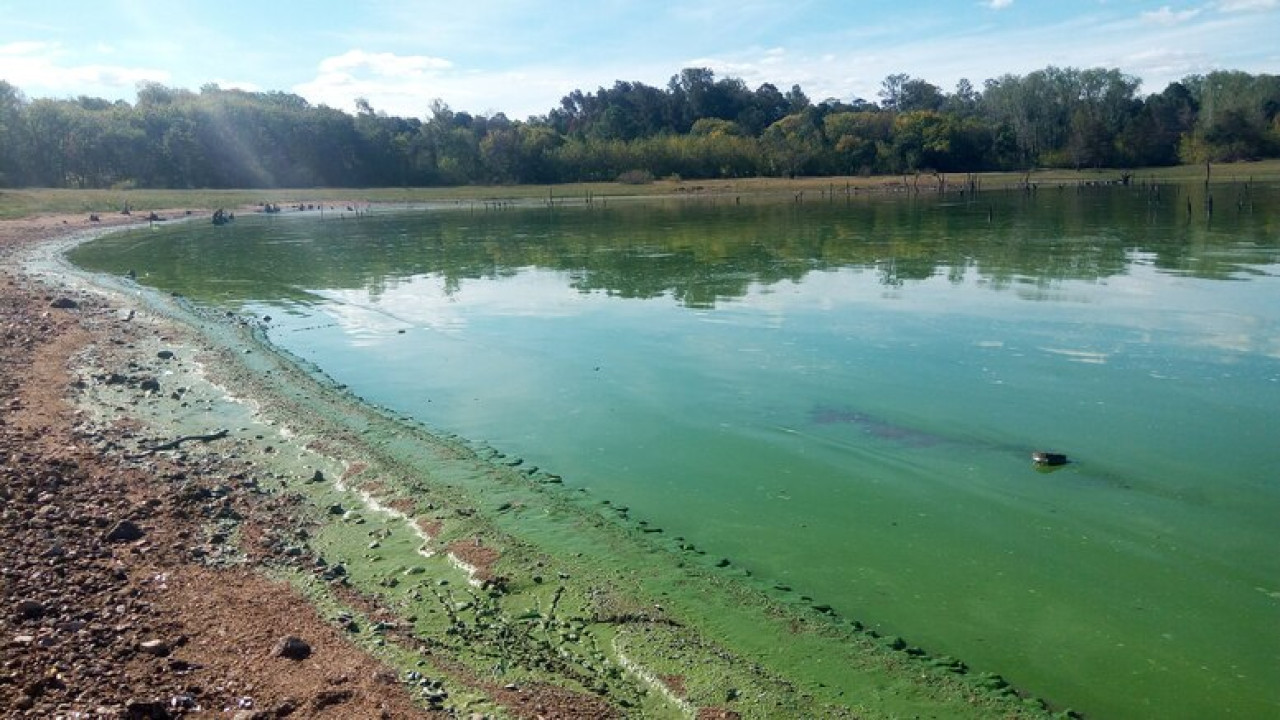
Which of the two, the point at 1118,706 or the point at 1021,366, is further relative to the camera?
the point at 1021,366

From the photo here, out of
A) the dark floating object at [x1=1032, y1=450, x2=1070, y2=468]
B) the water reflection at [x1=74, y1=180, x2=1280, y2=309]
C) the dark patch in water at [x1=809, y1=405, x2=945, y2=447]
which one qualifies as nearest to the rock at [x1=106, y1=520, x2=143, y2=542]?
the dark patch in water at [x1=809, y1=405, x2=945, y2=447]

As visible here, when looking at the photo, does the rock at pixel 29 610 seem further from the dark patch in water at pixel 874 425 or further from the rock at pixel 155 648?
the dark patch in water at pixel 874 425

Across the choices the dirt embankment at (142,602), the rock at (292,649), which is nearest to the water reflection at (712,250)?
the dirt embankment at (142,602)

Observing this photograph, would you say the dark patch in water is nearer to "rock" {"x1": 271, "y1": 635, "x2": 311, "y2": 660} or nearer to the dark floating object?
the dark floating object

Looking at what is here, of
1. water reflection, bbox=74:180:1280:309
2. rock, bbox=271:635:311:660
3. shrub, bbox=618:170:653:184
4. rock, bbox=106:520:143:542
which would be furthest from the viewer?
shrub, bbox=618:170:653:184

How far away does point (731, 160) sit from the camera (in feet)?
370

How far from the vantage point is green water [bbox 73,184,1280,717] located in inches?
283

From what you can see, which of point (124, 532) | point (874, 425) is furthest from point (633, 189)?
point (124, 532)

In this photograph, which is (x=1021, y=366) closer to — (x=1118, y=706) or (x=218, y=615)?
(x=1118, y=706)

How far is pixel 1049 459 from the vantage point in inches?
404

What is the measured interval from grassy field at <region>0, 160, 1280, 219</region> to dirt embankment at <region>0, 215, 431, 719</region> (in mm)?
69294

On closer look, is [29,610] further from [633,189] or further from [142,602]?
[633,189]

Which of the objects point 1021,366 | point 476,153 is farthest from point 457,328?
point 476,153

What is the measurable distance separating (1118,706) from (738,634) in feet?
8.34
